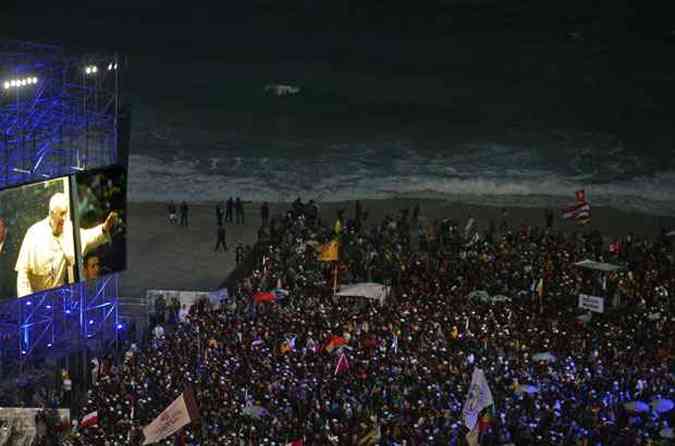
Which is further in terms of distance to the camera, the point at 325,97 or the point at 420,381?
the point at 325,97

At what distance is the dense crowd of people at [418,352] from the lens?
21328 mm

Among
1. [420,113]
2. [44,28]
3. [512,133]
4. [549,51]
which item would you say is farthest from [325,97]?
[44,28]

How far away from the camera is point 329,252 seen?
32.2 m

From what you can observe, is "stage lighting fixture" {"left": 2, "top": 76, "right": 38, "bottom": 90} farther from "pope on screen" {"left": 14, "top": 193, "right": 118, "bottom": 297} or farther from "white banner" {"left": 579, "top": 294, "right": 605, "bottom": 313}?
"white banner" {"left": 579, "top": 294, "right": 605, "bottom": 313}

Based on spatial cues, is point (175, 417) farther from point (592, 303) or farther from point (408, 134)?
point (408, 134)

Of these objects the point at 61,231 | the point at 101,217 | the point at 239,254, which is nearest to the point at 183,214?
the point at 239,254

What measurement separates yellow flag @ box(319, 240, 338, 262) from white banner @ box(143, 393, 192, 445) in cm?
1101

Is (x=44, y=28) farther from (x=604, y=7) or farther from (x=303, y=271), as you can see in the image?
(x=303, y=271)

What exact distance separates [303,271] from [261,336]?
561cm

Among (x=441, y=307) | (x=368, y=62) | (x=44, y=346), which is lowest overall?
(x=44, y=346)

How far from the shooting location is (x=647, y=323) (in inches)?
1082

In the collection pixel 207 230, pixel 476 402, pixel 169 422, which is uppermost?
pixel 476 402

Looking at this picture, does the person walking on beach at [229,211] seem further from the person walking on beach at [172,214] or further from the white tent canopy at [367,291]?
the white tent canopy at [367,291]

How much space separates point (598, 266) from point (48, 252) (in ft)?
48.1
